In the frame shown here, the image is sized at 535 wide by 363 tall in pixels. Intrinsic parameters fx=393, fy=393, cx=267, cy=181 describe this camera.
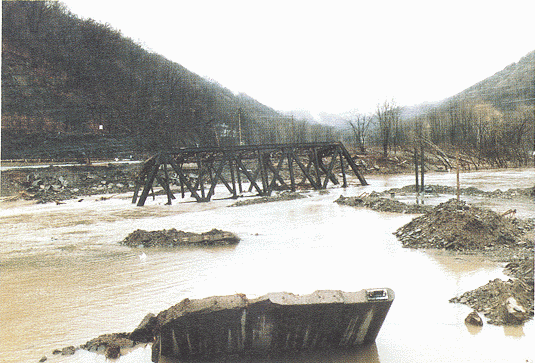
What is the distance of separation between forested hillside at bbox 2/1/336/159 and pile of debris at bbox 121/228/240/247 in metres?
28.7

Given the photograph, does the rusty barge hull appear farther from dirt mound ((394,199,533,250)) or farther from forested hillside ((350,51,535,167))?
forested hillside ((350,51,535,167))

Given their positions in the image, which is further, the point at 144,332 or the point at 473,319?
the point at 473,319

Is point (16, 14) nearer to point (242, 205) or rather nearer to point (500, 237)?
point (242, 205)

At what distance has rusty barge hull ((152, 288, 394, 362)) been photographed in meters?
4.15

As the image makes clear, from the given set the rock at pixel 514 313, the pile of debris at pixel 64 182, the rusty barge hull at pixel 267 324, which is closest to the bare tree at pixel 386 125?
the pile of debris at pixel 64 182

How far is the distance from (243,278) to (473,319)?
13.1ft

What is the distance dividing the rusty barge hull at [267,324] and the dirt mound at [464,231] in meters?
5.71

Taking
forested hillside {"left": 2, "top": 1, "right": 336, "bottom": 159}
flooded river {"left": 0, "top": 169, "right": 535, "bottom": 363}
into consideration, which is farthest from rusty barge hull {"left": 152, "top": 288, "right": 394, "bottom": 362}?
forested hillside {"left": 2, "top": 1, "right": 336, "bottom": 159}

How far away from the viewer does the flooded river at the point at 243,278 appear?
15.4 feet

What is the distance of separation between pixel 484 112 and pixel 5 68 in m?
65.8

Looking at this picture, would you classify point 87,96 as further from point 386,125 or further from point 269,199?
point 269,199

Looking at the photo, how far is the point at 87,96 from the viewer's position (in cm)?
5603

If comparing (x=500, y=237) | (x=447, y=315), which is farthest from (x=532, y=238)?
(x=447, y=315)

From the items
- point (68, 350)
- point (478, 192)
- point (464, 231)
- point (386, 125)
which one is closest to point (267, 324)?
point (68, 350)
